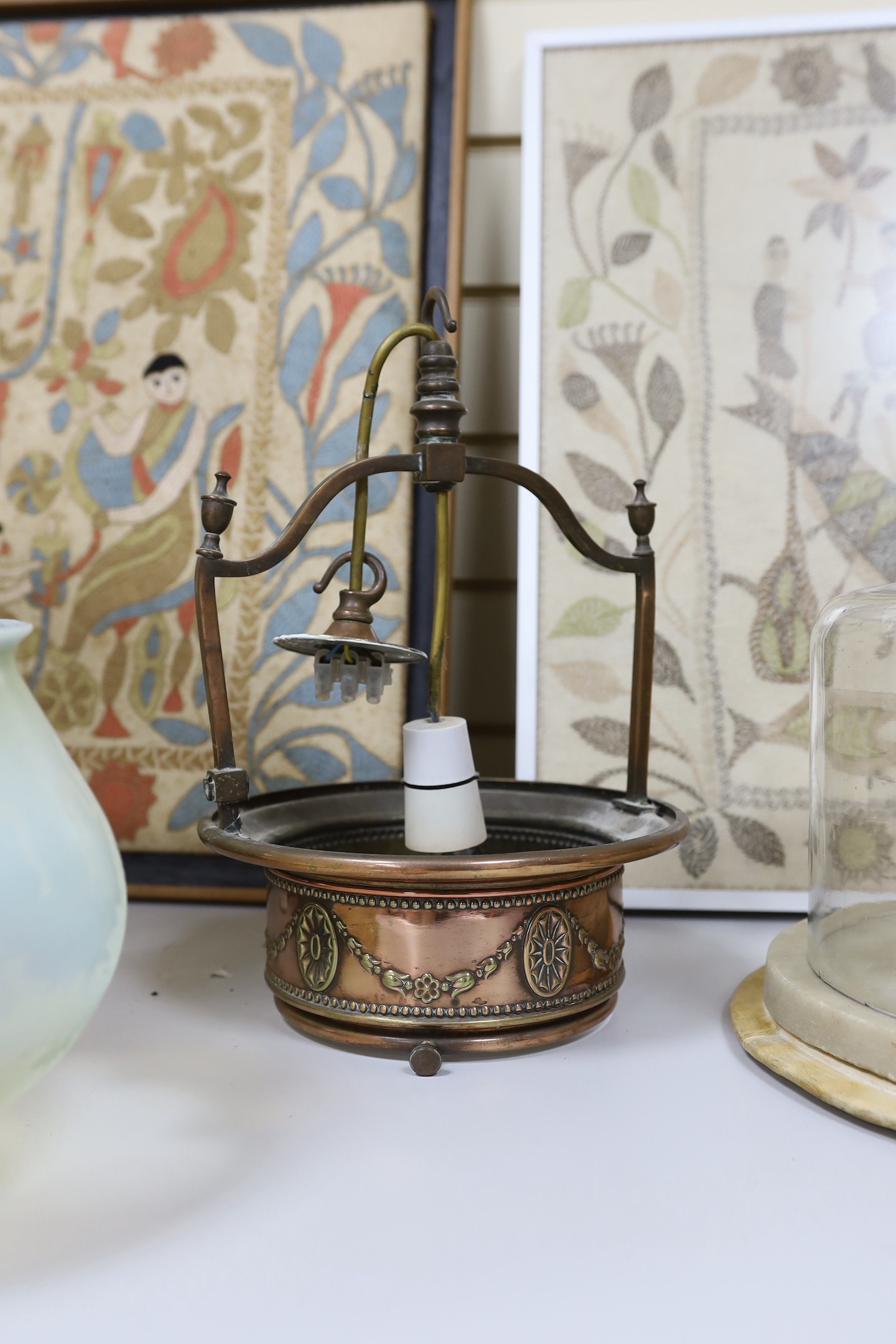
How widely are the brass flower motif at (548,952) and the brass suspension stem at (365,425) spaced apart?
19cm

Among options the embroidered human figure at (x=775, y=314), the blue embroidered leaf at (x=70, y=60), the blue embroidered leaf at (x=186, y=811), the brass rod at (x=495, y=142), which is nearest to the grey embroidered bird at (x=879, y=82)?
the embroidered human figure at (x=775, y=314)

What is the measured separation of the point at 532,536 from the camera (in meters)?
0.82

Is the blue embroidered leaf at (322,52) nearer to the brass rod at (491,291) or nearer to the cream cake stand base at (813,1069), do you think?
the brass rod at (491,291)

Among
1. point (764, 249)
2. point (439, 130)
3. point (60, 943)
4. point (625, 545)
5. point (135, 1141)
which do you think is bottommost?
point (135, 1141)

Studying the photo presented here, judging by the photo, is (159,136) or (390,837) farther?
(159,136)

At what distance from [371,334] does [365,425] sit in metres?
0.29

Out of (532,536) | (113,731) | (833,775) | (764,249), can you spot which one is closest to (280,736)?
(113,731)

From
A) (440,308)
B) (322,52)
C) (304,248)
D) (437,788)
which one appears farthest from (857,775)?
(322,52)

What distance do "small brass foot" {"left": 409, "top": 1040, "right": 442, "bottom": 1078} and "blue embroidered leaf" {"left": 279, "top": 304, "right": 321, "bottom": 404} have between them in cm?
51

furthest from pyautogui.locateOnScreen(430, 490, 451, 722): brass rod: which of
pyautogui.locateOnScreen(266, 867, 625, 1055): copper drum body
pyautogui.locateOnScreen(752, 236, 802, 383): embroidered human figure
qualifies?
pyautogui.locateOnScreen(752, 236, 802, 383): embroidered human figure

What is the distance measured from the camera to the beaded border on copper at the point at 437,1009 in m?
0.52

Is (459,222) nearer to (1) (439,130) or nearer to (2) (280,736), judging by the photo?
(1) (439,130)

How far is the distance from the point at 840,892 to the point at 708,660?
0.71ft

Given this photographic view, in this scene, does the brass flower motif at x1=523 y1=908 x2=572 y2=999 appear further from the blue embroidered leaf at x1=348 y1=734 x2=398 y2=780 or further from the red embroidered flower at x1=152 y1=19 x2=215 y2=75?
the red embroidered flower at x1=152 y1=19 x2=215 y2=75
